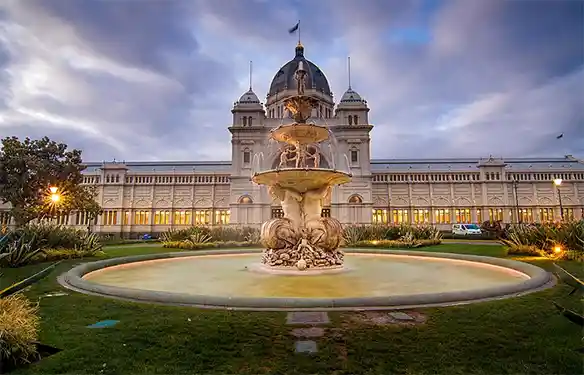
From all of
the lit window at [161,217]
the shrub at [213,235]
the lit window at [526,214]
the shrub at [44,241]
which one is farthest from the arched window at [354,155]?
the shrub at [44,241]

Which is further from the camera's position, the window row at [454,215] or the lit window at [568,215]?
the window row at [454,215]

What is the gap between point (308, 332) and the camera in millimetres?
5055

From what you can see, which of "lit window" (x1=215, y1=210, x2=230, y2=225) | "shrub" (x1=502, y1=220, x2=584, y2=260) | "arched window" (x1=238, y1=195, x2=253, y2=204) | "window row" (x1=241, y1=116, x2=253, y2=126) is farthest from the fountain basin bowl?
"lit window" (x1=215, y1=210, x2=230, y2=225)

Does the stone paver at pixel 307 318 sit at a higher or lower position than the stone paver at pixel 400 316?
higher

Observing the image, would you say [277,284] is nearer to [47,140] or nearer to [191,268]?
[191,268]

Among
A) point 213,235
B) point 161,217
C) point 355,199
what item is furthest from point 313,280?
point 161,217

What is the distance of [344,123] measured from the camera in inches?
2334

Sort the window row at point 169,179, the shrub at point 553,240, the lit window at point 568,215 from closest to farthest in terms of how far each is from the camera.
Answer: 1. the shrub at point 553,240
2. the lit window at point 568,215
3. the window row at point 169,179

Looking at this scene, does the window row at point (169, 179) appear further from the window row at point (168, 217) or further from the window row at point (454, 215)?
the window row at point (454, 215)

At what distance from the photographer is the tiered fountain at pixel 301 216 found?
1252 centimetres

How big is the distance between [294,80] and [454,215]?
39.0 m

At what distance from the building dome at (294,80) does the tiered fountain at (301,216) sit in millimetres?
52485

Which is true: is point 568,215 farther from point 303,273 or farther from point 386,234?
point 303,273

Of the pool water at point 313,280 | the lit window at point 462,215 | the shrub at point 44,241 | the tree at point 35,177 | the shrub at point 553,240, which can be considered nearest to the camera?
the pool water at point 313,280
